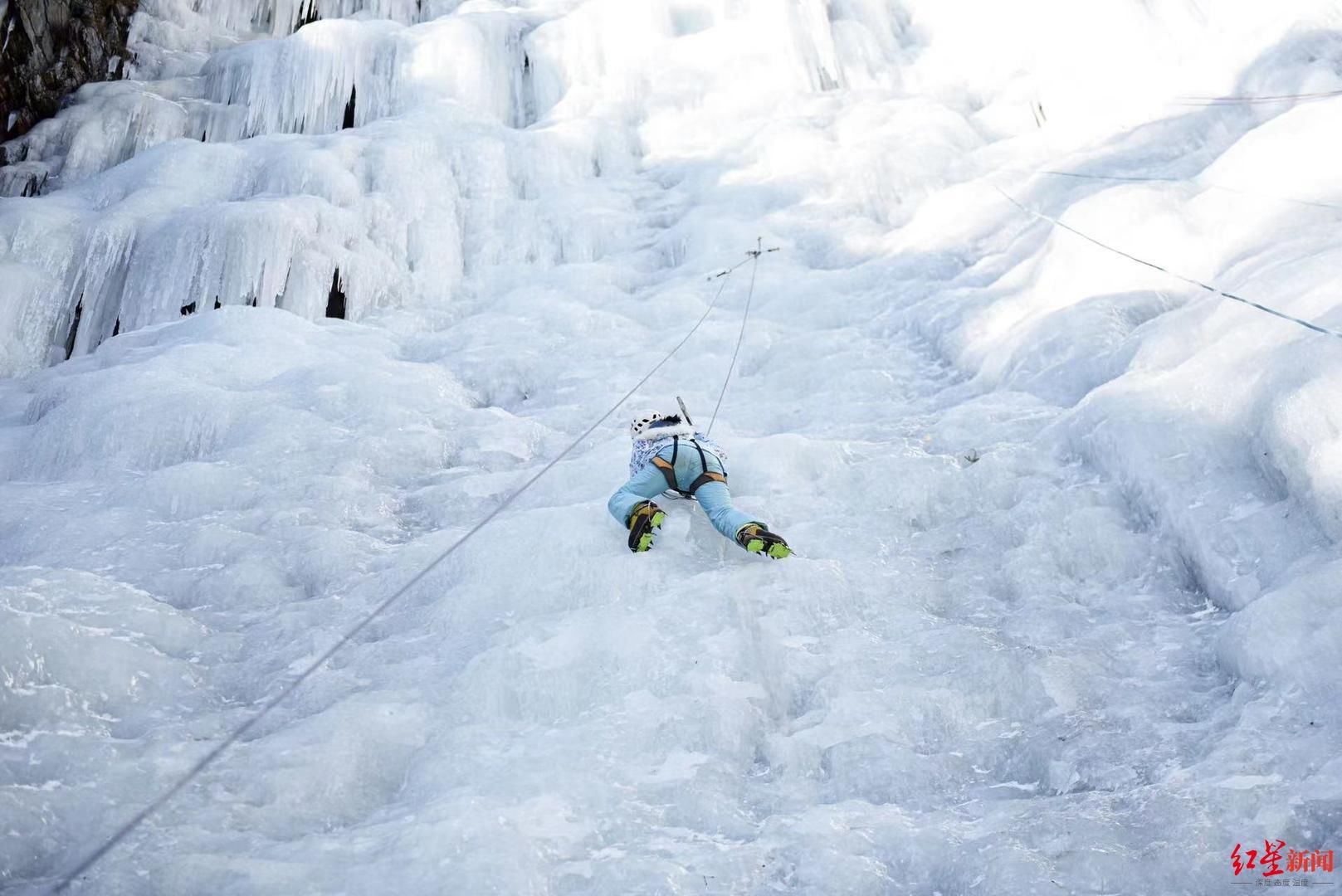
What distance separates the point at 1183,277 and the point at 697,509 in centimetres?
370

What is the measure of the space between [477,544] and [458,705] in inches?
49.3

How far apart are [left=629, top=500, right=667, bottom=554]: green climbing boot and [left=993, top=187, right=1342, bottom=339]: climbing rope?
124 inches

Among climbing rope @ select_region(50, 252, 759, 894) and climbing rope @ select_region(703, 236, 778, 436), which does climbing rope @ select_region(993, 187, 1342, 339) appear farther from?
climbing rope @ select_region(50, 252, 759, 894)

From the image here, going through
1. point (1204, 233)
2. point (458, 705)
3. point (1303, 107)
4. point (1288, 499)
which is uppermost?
point (1303, 107)

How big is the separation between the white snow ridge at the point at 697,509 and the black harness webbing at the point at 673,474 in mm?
153

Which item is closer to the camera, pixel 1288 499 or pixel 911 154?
pixel 1288 499

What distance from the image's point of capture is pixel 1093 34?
11891 millimetres

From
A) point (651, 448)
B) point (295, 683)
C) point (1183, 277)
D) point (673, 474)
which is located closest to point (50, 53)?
point (651, 448)

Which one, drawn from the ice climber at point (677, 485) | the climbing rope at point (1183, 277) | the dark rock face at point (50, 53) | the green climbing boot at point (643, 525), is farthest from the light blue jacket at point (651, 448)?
the dark rock face at point (50, 53)

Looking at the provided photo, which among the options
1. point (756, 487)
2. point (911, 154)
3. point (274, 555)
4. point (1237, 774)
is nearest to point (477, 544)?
point (274, 555)

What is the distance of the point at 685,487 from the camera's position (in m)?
4.89

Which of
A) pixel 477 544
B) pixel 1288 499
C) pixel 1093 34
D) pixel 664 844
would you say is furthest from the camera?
pixel 1093 34

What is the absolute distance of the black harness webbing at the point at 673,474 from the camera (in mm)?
4855

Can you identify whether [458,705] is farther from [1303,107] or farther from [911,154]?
[911,154]
